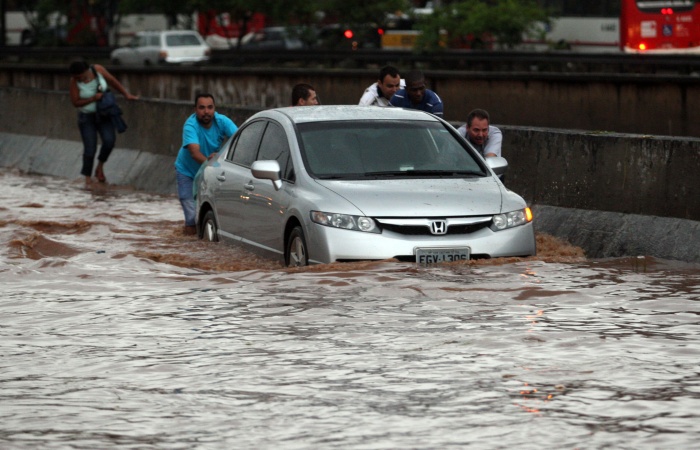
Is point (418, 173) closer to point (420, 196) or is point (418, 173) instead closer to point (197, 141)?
point (420, 196)

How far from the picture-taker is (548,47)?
45.0 meters

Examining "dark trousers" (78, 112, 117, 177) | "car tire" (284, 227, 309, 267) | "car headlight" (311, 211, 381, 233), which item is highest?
"car headlight" (311, 211, 381, 233)

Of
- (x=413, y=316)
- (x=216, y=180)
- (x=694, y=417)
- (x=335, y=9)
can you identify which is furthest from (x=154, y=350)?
(x=335, y=9)

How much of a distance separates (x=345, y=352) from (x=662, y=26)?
104ft

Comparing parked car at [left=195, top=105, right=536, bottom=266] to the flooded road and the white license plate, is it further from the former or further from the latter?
the flooded road

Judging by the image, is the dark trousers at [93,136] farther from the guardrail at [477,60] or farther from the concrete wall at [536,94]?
the guardrail at [477,60]

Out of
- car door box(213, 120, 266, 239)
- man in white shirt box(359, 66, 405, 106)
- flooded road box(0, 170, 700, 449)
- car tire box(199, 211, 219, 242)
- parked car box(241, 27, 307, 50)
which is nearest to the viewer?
flooded road box(0, 170, 700, 449)

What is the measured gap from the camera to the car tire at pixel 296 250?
11305 millimetres

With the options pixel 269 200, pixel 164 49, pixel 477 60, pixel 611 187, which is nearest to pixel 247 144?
pixel 269 200

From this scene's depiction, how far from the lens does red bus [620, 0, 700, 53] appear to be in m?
38.5

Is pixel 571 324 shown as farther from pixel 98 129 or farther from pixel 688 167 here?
pixel 98 129

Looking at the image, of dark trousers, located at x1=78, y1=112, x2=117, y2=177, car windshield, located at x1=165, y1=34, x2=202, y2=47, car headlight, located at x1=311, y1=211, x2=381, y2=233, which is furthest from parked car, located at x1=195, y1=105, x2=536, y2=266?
car windshield, located at x1=165, y1=34, x2=202, y2=47

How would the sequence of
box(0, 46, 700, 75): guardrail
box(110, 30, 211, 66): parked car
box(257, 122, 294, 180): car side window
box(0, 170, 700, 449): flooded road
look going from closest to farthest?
box(0, 170, 700, 449): flooded road → box(257, 122, 294, 180): car side window → box(0, 46, 700, 75): guardrail → box(110, 30, 211, 66): parked car

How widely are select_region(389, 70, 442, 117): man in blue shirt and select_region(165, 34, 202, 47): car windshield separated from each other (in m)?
44.6
